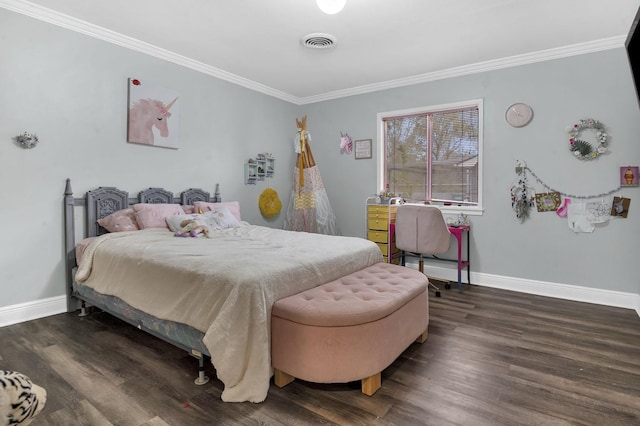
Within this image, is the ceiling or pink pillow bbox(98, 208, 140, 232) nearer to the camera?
the ceiling

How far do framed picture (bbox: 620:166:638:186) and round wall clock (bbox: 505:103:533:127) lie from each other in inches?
38.7

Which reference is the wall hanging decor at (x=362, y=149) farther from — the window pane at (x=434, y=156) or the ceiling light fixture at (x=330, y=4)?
the ceiling light fixture at (x=330, y=4)

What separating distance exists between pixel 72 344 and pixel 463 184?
4190 millimetres

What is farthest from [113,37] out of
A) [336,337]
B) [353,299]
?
[336,337]

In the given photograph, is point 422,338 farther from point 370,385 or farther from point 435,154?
point 435,154

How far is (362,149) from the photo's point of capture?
4992 millimetres

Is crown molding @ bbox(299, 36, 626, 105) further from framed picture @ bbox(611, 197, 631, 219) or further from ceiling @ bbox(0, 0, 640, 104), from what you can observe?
framed picture @ bbox(611, 197, 631, 219)

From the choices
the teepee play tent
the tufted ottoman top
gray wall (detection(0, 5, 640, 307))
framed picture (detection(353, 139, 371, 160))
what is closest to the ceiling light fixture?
the tufted ottoman top

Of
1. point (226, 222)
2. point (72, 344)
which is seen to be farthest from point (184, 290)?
point (226, 222)

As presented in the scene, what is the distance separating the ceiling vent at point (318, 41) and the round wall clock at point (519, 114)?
2.09 metres

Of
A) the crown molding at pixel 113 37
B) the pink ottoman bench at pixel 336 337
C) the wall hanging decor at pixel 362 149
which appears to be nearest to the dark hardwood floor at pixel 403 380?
the pink ottoman bench at pixel 336 337

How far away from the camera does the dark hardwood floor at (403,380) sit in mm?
1689

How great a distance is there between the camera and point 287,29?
10.4ft

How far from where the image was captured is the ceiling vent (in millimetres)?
3266
